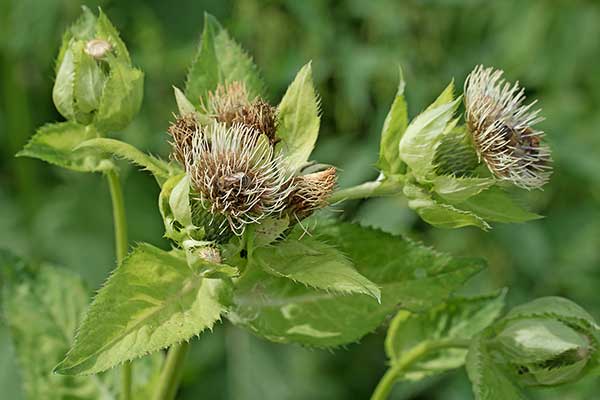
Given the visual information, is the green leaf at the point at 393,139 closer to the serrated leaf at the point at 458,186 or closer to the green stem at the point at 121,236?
the serrated leaf at the point at 458,186

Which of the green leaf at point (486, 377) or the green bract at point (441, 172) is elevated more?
the green bract at point (441, 172)

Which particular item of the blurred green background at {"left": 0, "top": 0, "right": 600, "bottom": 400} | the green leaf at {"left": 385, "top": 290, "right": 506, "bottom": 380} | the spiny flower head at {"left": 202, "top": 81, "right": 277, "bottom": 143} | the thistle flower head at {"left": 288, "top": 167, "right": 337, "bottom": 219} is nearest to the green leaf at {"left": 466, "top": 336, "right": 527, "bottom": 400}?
the green leaf at {"left": 385, "top": 290, "right": 506, "bottom": 380}

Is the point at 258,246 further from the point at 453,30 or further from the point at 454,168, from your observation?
the point at 453,30

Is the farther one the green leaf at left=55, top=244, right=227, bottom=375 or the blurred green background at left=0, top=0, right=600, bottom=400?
the blurred green background at left=0, top=0, right=600, bottom=400

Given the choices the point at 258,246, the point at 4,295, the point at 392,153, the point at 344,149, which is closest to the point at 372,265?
the point at 392,153

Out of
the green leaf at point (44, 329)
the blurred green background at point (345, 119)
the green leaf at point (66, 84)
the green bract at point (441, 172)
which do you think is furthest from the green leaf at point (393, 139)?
the blurred green background at point (345, 119)

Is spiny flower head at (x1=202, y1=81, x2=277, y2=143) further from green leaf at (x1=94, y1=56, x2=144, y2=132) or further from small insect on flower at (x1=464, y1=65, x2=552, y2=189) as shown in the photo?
small insect on flower at (x1=464, y1=65, x2=552, y2=189)
